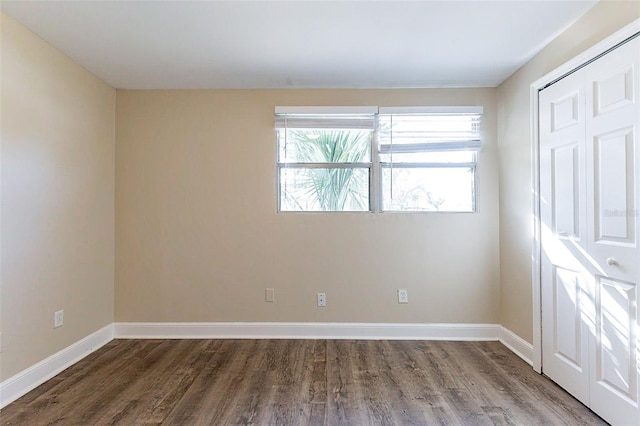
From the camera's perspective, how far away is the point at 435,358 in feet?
9.05

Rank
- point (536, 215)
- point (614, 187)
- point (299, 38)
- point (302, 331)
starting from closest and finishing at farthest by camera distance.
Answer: point (614, 187) < point (299, 38) < point (536, 215) < point (302, 331)

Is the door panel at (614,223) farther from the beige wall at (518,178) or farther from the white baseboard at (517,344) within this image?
the white baseboard at (517,344)

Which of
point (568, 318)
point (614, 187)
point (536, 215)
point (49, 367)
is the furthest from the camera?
point (536, 215)

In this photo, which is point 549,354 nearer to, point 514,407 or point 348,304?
point 514,407

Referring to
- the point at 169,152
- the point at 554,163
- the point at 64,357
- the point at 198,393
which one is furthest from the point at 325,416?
the point at 169,152

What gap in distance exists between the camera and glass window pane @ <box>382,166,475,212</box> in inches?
127

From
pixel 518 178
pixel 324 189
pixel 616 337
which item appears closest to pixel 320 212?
pixel 324 189

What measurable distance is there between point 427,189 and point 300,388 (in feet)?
6.90

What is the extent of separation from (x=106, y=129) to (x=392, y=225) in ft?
9.45

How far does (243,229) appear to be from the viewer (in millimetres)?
3230

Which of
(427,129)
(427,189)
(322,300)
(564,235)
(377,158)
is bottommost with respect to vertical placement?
(322,300)

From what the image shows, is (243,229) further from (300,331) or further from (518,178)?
(518,178)

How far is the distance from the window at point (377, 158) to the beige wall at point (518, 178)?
27 centimetres

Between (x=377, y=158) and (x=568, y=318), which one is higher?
(x=377, y=158)
